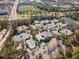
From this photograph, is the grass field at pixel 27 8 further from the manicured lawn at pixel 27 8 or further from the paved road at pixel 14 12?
the paved road at pixel 14 12

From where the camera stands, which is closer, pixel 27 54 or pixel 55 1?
pixel 27 54

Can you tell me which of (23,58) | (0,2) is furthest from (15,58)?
(0,2)

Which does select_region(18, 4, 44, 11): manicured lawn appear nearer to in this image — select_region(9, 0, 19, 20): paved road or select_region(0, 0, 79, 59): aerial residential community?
select_region(0, 0, 79, 59): aerial residential community

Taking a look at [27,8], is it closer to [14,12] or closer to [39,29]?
[14,12]

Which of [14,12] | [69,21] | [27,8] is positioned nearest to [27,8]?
[27,8]

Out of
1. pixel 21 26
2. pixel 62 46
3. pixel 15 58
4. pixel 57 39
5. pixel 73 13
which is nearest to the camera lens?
pixel 15 58

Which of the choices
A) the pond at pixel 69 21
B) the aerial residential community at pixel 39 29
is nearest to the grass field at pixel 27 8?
the aerial residential community at pixel 39 29

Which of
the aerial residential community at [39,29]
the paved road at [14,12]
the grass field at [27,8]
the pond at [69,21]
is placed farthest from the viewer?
the grass field at [27,8]

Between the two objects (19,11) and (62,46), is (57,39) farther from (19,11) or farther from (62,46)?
(19,11)
